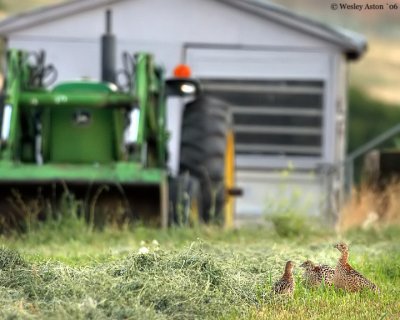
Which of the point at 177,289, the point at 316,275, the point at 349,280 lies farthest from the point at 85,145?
the point at 177,289

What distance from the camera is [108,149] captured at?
11781mm

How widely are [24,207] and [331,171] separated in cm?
627

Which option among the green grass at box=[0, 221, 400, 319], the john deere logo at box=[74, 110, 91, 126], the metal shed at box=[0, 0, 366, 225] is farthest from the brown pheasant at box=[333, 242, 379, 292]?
the metal shed at box=[0, 0, 366, 225]

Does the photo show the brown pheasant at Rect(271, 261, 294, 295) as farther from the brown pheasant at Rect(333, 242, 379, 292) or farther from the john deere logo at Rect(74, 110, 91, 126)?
the john deere logo at Rect(74, 110, 91, 126)

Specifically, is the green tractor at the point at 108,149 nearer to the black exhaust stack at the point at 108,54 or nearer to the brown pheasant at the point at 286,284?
the black exhaust stack at the point at 108,54

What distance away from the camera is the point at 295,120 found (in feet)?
54.1

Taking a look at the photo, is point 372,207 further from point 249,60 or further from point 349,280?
point 349,280

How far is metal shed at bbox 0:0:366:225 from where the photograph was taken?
53.3ft

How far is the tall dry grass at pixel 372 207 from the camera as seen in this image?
14.3 metres

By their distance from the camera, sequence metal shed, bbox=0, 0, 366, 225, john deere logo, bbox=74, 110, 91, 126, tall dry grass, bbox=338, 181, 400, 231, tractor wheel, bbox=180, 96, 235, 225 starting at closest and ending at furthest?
john deere logo, bbox=74, 110, 91, 126 < tractor wheel, bbox=180, 96, 235, 225 < tall dry grass, bbox=338, 181, 400, 231 < metal shed, bbox=0, 0, 366, 225

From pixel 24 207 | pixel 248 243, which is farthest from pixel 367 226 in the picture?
pixel 24 207

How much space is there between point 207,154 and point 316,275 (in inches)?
216

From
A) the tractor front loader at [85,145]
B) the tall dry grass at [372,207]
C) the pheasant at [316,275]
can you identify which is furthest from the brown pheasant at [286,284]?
the tall dry grass at [372,207]

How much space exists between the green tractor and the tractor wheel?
0.01 metres
